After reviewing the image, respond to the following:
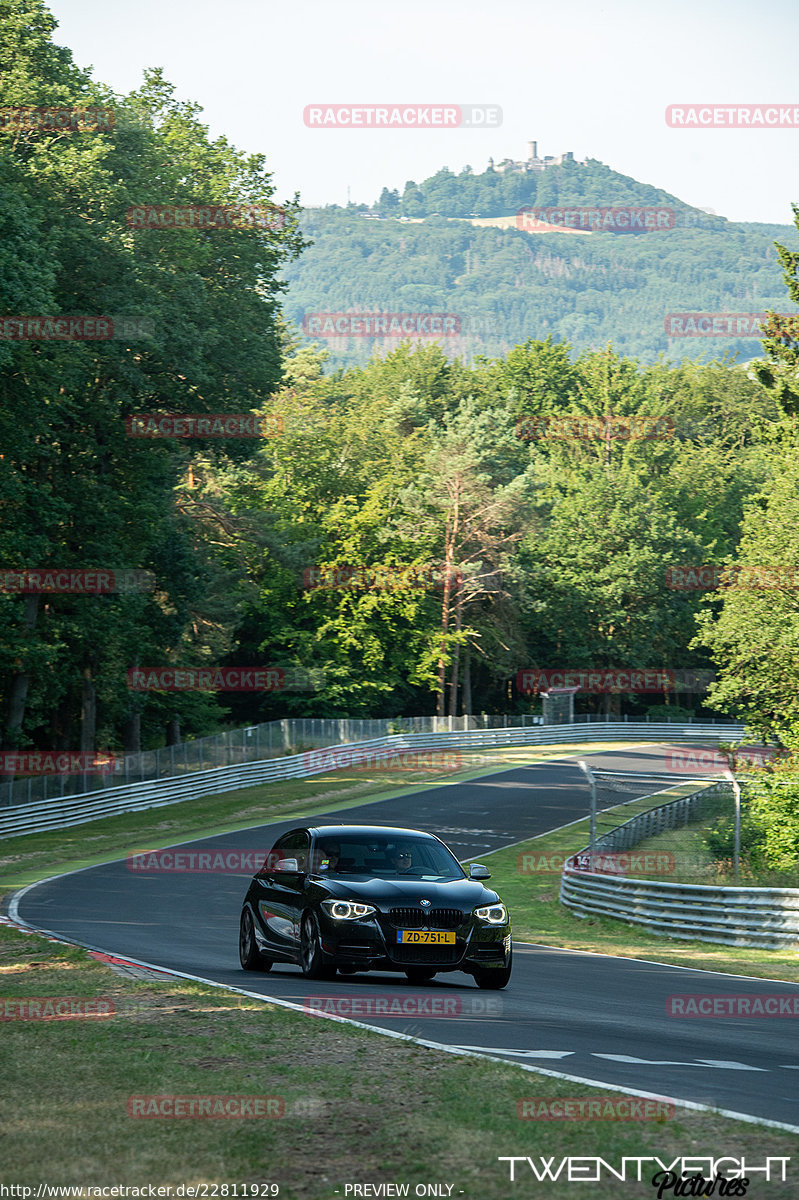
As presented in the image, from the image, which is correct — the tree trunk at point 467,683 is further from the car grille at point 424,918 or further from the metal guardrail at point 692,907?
the car grille at point 424,918

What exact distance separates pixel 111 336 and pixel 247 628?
121ft

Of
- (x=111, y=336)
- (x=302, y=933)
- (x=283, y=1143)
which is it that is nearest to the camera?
(x=283, y=1143)

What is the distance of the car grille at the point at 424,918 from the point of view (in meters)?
12.4

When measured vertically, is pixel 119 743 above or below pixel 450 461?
below

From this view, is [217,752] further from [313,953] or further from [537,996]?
[537,996]

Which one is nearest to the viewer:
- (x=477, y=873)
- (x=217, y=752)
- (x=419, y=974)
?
(x=419, y=974)

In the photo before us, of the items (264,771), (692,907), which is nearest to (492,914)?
(692,907)

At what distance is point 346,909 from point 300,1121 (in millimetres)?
5558

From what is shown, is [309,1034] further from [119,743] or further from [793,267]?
[119,743]

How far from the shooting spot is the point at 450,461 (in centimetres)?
7681

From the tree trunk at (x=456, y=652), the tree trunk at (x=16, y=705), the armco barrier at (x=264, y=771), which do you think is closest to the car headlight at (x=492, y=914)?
the armco barrier at (x=264, y=771)

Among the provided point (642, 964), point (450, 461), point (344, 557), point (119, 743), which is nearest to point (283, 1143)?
point (642, 964)

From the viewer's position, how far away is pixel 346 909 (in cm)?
1251

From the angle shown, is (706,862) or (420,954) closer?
(420,954)
